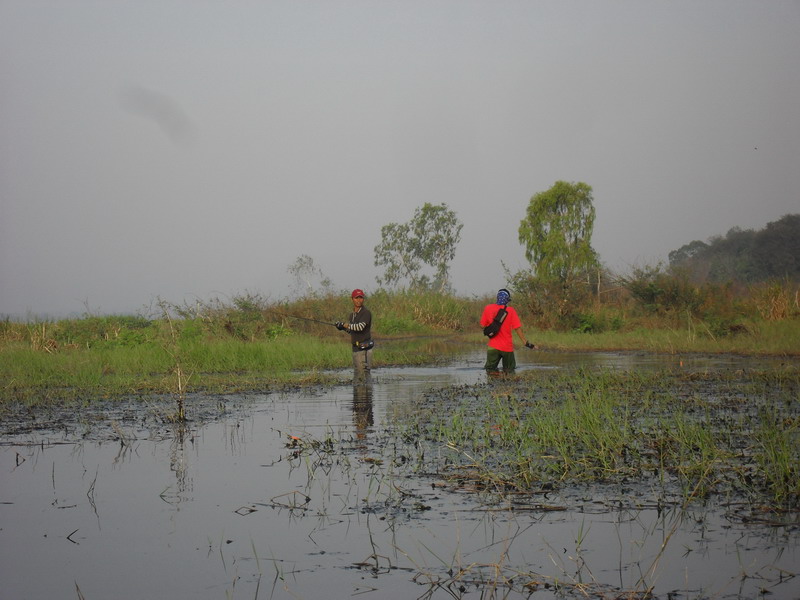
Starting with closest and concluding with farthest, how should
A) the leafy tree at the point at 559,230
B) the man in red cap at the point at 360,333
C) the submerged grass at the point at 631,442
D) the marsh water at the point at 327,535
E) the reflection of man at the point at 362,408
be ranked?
1. the marsh water at the point at 327,535
2. the submerged grass at the point at 631,442
3. the reflection of man at the point at 362,408
4. the man in red cap at the point at 360,333
5. the leafy tree at the point at 559,230

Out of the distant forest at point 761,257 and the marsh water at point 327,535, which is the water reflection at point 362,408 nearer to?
the marsh water at point 327,535

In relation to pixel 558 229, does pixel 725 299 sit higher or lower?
lower

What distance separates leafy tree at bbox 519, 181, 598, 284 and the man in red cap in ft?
117

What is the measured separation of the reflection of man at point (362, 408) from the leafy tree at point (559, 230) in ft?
122

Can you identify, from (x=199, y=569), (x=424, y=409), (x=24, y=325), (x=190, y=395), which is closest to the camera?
(x=199, y=569)

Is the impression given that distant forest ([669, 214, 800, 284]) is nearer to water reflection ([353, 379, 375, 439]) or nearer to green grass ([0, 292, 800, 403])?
green grass ([0, 292, 800, 403])

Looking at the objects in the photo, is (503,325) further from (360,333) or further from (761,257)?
(761,257)

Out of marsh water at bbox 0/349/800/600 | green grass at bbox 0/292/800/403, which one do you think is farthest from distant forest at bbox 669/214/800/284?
marsh water at bbox 0/349/800/600

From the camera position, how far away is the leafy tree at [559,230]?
51.8 m

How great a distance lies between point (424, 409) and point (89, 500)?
19.1ft

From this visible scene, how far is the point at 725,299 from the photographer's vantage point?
30.5 m

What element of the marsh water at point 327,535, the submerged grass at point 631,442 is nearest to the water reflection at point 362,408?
the submerged grass at point 631,442

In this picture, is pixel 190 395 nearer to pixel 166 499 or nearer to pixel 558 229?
pixel 166 499

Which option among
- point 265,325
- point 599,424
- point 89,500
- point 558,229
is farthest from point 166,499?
point 558,229
